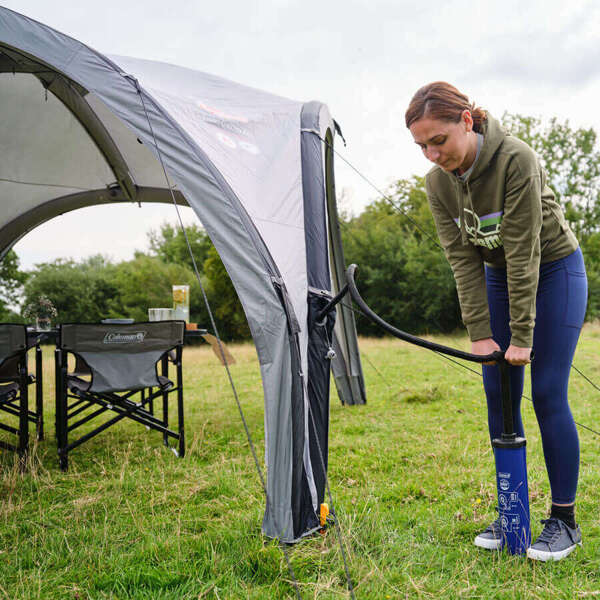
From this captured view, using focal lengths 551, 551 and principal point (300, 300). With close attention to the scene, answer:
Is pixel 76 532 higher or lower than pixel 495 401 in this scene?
lower

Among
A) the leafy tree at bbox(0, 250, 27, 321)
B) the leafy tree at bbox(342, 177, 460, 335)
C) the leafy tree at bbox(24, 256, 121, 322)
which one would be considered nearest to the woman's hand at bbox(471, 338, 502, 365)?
the leafy tree at bbox(342, 177, 460, 335)

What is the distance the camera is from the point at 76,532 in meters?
Answer: 1.98

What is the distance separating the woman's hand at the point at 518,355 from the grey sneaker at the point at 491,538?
0.56 meters

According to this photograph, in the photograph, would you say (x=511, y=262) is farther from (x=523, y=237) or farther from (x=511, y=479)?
(x=511, y=479)

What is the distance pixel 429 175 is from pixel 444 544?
48.4 inches

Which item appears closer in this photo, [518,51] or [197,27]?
[197,27]

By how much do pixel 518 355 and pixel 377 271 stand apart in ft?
45.1

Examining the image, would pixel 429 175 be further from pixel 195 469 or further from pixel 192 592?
pixel 195 469

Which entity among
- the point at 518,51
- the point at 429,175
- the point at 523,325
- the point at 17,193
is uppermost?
the point at 518,51

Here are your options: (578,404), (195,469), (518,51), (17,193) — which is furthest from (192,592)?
(518,51)

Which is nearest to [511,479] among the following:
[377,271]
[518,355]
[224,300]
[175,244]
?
[518,355]

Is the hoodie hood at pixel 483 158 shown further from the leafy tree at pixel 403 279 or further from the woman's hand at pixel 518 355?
the leafy tree at pixel 403 279

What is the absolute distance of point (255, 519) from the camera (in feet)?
6.56

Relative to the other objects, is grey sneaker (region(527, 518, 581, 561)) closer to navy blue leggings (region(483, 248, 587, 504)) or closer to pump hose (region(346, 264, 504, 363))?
navy blue leggings (region(483, 248, 587, 504))
